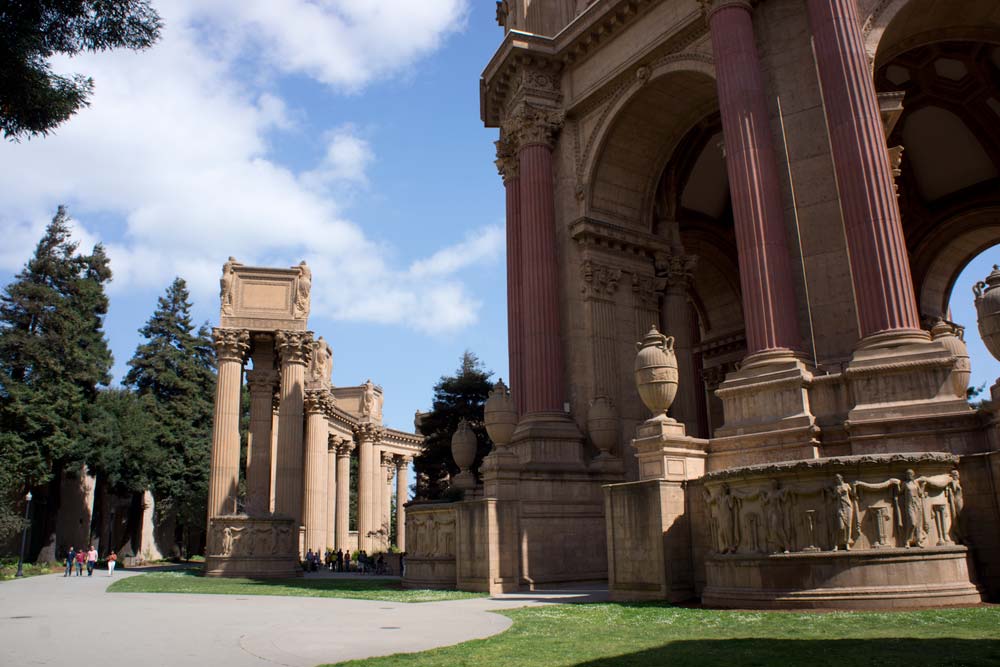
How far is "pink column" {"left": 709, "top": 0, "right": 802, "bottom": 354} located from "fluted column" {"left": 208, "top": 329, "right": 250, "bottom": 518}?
24143mm

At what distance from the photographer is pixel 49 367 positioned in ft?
142

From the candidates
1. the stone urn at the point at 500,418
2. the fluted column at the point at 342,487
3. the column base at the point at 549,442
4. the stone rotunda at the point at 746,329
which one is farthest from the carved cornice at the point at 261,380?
the column base at the point at 549,442

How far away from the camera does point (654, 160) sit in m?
25.9

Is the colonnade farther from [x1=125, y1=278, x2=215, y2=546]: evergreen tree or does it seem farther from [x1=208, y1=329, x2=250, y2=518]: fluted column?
[x1=125, y1=278, x2=215, y2=546]: evergreen tree

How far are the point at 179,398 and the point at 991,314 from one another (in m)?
50.3

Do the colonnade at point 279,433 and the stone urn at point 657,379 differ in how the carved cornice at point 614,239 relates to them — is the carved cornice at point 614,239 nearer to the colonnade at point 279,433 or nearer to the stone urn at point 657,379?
the stone urn at point 657,379

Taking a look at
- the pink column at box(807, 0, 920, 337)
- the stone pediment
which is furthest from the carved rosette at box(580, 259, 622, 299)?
the stone pediment

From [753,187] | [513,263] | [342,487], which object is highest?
[513,263]

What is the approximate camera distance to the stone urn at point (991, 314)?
12.7 metres

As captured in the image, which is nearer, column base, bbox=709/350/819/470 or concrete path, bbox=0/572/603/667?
concrete path, bbox=0/572/603/667

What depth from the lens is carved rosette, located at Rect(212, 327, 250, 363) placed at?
115 ft

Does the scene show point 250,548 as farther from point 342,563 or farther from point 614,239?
point 614,239

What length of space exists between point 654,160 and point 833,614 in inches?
702

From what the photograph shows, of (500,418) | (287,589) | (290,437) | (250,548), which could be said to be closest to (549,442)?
(500,418)
